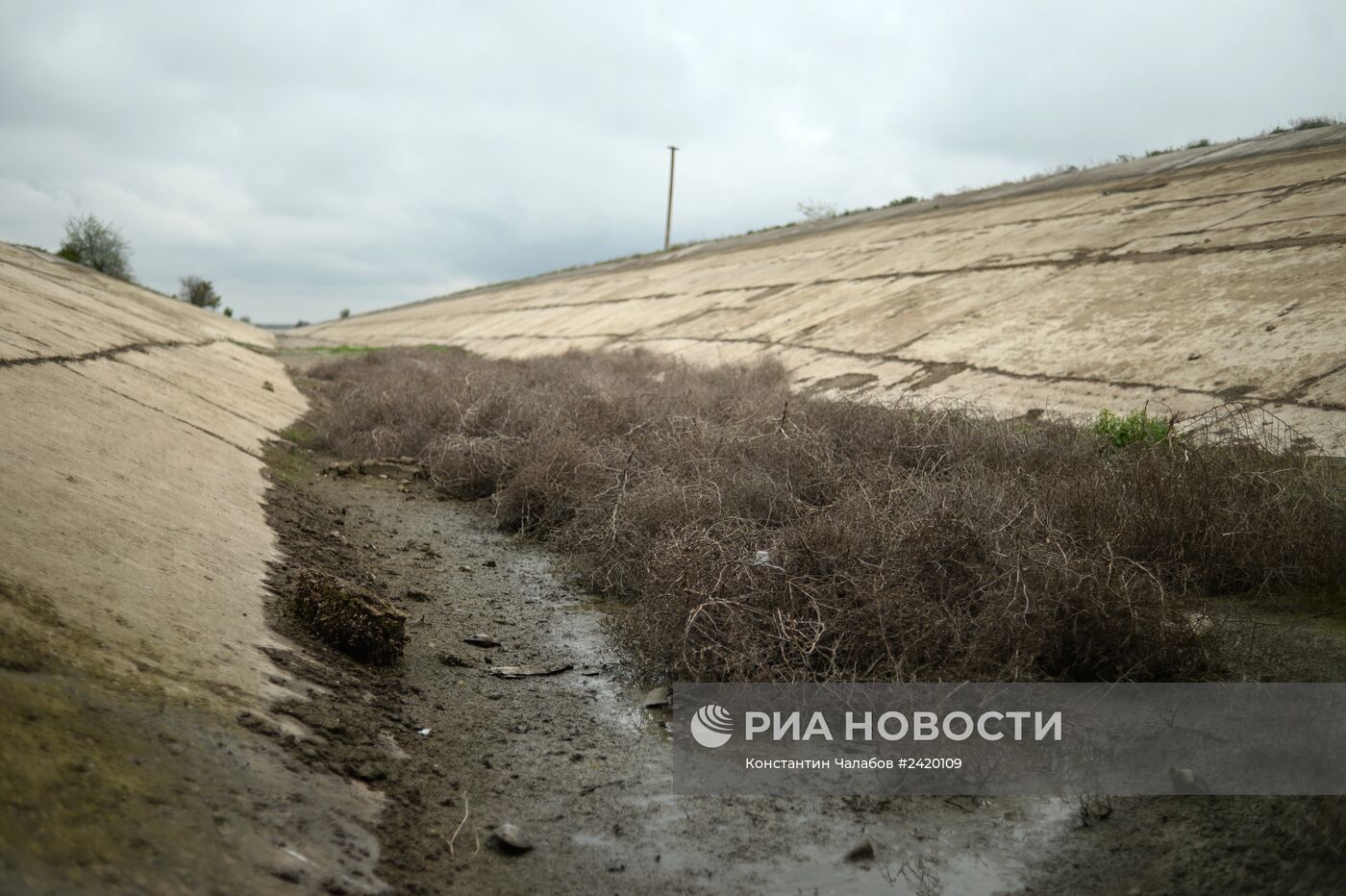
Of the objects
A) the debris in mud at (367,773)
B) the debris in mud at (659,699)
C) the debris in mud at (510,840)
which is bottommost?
the debris in mud at (510,840)

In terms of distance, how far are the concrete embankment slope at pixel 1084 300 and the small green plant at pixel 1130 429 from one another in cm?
28

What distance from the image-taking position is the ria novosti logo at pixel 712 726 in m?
3.81

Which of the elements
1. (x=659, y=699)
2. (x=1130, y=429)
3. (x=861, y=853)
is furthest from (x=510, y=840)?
(x=1130, y=429)

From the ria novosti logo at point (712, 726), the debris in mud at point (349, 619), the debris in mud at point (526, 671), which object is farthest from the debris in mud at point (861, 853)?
the debris in mud at point (349, 619)

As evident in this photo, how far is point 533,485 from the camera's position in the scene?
7.20 m

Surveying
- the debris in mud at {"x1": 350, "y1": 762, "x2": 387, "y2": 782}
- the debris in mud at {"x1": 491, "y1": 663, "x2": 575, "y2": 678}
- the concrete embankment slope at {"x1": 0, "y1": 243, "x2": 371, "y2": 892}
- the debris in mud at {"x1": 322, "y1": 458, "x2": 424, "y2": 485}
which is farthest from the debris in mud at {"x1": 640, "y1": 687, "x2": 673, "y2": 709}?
the debris in mud at {"x1": 322, "y1": 458, "x2": 424, "y2": 485}

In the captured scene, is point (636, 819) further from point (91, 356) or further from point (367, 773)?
point (91, 356)

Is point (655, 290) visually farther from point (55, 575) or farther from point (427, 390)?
point (55, 575)

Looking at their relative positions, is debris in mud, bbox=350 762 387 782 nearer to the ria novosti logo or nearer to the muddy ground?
the muddy ground

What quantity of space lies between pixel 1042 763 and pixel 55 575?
364cm

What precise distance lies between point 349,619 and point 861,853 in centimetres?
239

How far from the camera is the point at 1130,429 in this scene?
6789 millimetres

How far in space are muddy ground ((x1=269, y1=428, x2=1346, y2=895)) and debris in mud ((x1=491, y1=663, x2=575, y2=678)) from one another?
4 centimetres

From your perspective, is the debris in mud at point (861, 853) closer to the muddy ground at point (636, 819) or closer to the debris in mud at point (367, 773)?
the muddy ground at point (636, 819)
